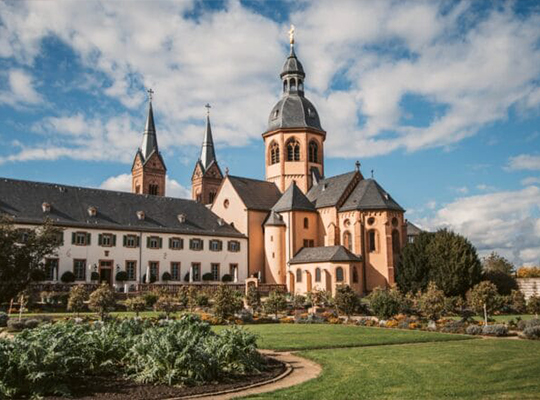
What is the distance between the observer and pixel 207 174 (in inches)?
3713

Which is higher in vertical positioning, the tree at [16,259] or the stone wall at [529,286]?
the tree at [16,259]

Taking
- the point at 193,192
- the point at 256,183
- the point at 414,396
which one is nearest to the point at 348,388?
the point at 414,396

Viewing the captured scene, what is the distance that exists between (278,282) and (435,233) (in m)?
18.0

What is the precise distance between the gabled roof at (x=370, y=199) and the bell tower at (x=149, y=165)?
4072 centimetres

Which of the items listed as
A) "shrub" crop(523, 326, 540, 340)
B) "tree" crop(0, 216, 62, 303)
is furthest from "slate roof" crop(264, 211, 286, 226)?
"tree" crop(0, 216, 62, 303)

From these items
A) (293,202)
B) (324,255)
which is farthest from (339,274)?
(293,202)

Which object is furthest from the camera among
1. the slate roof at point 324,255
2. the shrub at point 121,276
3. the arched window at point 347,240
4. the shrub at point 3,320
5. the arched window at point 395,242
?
the arched window at point 347,240

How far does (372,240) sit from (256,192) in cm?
1638

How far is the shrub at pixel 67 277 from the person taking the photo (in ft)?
155

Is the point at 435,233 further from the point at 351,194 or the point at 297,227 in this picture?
the point at 297,227

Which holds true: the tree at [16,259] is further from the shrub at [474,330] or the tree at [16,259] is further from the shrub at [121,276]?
the shrub at [121,276]

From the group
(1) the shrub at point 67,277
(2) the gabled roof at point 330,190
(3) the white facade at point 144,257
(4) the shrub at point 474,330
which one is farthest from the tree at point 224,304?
(2) the gabled roof at point 330,190

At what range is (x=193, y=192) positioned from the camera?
9781 centimetres

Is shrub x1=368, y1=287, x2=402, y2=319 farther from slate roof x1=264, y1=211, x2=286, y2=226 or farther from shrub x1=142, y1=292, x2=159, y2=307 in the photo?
slate roof x1=264, y1=211, x2=286, y2=226
